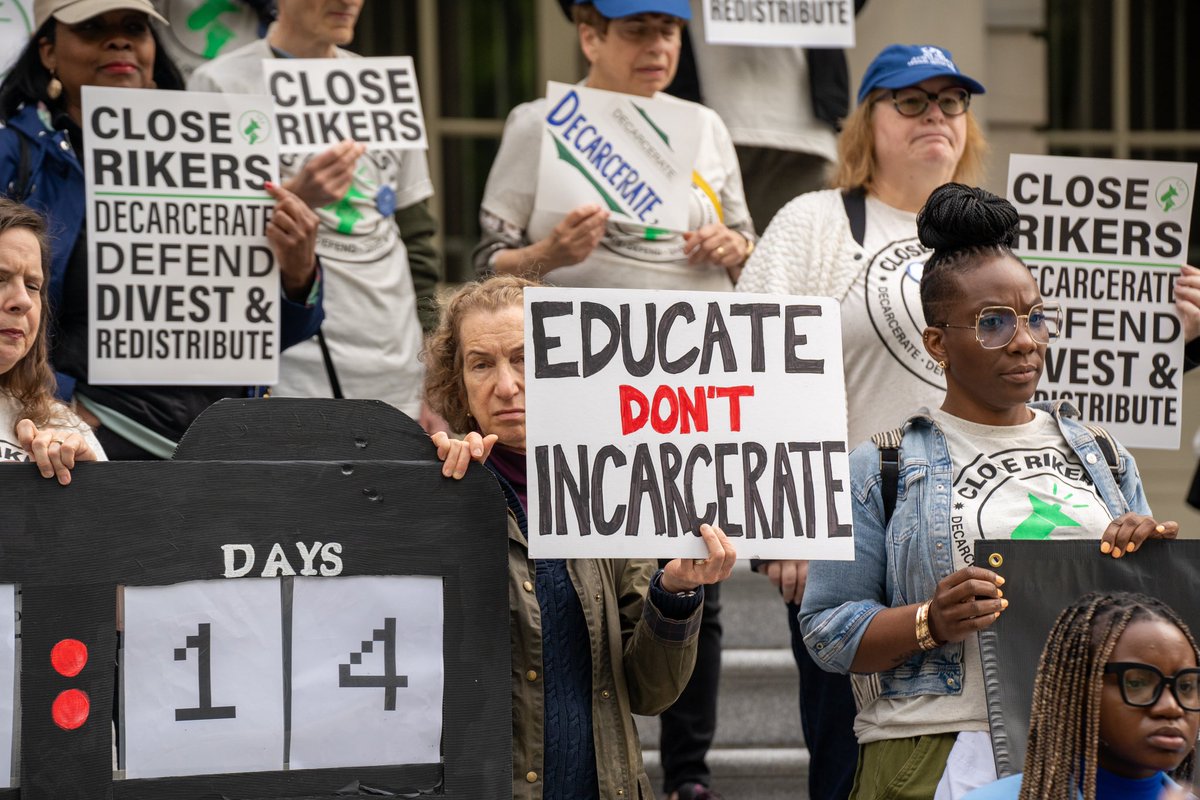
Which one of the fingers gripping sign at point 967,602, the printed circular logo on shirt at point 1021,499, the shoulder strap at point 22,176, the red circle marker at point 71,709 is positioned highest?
the shoulder strap at point 22,176

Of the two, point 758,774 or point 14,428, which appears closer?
point 14,428

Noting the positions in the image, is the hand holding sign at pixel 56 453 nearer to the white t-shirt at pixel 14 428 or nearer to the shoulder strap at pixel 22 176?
the white t-shirt at pixel 14 428

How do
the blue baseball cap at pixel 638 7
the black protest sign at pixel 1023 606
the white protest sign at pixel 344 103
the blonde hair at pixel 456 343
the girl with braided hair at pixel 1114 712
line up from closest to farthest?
1. the girl with braided hair at pixel 1114 712
2. the black protest sign at pixel 1023 606
3. the blonde hair at pixel 456 343
4. the white protest sign at pixel 344 103
5. the blue baseball cap at pixel 638 7

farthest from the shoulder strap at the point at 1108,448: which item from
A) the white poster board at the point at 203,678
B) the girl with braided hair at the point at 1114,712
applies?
the white poster board at the point at 203,678

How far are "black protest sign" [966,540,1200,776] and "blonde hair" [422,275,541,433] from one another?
1069mm

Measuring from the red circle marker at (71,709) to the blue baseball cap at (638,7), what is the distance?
2729 millimetres

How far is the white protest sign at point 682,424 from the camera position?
10.5ft

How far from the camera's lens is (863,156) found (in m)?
4.61

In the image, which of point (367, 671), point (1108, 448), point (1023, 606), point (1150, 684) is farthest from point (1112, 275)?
point (367, 671)

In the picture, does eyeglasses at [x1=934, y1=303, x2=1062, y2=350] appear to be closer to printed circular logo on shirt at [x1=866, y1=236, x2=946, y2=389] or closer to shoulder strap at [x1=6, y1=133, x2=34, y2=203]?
printed circular logo on shirt at [x1=866, y1=236, x2=946, y2=389]

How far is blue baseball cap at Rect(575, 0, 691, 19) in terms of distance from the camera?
5000 millimetres

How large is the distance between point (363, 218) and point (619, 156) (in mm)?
787

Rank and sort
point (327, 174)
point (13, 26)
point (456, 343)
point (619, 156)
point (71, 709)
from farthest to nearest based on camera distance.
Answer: point (13, 26)
point (619, 156)
point (327, 174)
point (456, 343)
point (71, 709)

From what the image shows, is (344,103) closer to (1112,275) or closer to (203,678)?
(1112,275)
